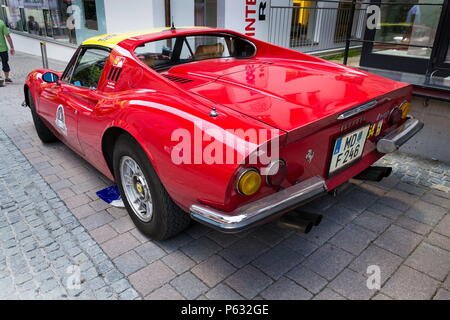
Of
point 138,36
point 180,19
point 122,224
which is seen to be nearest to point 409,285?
point 122,224

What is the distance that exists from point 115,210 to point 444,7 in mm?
4651

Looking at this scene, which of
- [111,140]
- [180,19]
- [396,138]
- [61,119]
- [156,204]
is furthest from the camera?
[180,19]

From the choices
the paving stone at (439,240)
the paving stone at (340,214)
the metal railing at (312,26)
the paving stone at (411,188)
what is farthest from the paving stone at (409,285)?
the metal railing at (312,26)

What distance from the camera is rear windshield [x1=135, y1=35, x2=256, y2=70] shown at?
A: 3.19 meters

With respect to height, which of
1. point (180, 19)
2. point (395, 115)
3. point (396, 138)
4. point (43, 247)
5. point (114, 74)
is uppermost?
point (180, 19)

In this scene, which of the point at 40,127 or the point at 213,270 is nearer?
the point at 213,270

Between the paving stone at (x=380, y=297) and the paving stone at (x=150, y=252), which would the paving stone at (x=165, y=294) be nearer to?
the paving stone at (x=150, y=252)

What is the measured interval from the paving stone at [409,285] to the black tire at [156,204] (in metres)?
1.40

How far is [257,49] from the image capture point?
3.72 metres

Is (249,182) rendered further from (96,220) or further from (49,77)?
(49,77)

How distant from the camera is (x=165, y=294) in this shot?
2.20 meters

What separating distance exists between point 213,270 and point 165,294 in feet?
1.21

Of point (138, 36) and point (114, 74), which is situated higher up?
point (138, 36)

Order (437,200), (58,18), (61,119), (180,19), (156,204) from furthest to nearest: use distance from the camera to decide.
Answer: (58,18) < (180,19) < (61,119) < (437,200) < (156,204)
